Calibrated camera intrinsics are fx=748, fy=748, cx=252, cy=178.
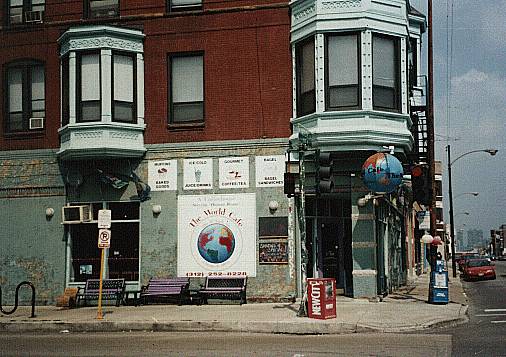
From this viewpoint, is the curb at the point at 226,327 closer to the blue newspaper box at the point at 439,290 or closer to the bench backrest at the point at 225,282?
the blue newspaper box at the point at 439,290

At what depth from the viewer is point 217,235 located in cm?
2375

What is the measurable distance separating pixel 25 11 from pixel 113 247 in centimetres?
871

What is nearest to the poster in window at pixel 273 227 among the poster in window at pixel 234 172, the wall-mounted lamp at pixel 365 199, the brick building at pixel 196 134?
the brick building at pixel 196 134

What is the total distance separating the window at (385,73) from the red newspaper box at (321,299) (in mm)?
6453

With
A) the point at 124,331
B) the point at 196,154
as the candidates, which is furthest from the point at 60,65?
the point at 124,331

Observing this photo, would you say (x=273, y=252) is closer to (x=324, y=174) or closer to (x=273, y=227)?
(x=273, y=227)

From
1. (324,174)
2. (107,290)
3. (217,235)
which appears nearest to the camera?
(324,174)

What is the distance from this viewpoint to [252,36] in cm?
2375

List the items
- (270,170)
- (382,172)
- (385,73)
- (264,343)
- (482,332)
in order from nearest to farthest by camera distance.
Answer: (264,343) < (482,332) < (382,172) < (385,73) < (270,170)

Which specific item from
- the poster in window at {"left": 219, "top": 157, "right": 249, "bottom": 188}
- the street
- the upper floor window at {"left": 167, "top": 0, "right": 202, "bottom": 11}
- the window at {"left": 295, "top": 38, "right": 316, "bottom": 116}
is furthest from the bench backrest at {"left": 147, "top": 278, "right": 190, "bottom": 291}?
the upper floor window at {"left": 167, "top": 0, "right": 202, "bottom": 11}

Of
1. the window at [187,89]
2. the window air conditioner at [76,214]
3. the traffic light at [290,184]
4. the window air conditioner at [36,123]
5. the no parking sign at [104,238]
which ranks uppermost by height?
the window at [187,89]

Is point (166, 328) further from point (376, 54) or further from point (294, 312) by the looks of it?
point (376, 54)

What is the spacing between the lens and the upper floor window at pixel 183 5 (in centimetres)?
2445

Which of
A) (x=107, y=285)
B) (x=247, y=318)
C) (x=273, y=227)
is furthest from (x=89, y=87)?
(x=247, y=318)
